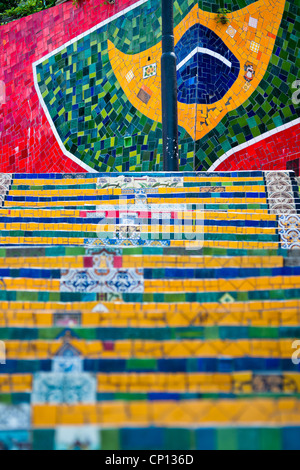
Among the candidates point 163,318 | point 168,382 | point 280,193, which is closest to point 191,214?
point 280,193

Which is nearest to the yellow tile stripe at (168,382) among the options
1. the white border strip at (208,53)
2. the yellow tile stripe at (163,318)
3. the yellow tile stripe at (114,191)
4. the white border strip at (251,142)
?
the yellow tile stripe at (163,318)

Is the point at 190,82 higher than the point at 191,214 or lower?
higher

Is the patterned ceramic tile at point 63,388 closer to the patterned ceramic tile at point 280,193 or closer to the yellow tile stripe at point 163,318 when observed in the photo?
the yellow tile stripe at point 163,318

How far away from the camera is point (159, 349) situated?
219cm

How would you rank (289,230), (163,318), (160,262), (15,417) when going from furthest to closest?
(289,230), (160,262), (163,318), (15,417)

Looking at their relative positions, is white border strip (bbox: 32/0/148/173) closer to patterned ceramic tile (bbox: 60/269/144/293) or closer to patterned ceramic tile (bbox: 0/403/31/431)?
patterned ceramic tile (bbox: 60/269/144/293)

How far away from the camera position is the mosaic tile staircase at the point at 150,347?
1.79m

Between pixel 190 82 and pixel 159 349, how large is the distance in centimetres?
617

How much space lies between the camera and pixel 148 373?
6.83 ft

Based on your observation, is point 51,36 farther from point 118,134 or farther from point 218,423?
point 218,423

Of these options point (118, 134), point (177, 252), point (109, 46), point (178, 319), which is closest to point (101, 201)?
point (177, 252)

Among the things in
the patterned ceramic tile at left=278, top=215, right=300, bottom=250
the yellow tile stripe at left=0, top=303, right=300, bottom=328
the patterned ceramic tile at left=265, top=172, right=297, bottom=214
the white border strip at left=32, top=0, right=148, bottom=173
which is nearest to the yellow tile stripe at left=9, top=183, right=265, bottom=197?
the patterned ceramic tile at left=265, top=172, right=297, bottom=214

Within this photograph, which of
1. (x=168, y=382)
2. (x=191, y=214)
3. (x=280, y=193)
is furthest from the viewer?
(x=280, y=193)

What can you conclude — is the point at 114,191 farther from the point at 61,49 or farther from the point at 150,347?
the point at 61,49
